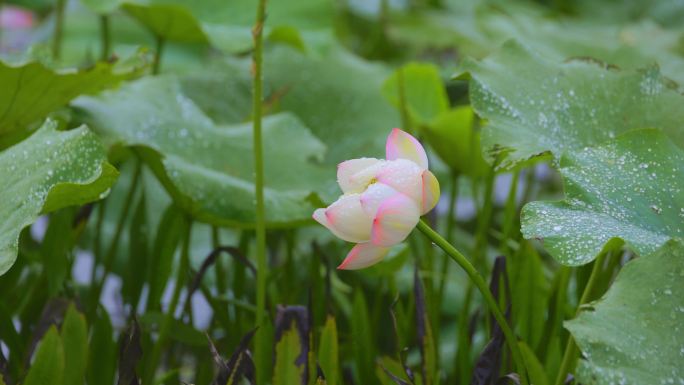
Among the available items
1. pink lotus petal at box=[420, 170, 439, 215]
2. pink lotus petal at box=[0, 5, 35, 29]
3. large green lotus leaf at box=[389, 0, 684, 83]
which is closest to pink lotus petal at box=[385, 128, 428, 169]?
pink lotus petal at box=[420, 170, 439, 215]

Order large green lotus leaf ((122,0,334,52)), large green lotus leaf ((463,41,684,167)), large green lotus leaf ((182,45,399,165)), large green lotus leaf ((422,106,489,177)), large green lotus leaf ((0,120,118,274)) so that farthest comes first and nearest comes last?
large green lotus leaf ((182,45,399,165)), large green lotus leaf ((122,0,334,52)), large green lotus leaf ((422,106,489,177)), large green lotus leaf ((463,41,684,167)), large green lotus leaf ((0,120,118,274))

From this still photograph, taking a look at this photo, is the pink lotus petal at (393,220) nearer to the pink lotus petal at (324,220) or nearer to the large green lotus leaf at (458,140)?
the pink lotus petal at (324,220)

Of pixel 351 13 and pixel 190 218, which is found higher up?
pixel 190 218

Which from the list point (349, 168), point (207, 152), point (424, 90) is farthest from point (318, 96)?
point (349, 168)

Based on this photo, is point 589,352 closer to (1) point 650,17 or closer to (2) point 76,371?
(2) point 76,371

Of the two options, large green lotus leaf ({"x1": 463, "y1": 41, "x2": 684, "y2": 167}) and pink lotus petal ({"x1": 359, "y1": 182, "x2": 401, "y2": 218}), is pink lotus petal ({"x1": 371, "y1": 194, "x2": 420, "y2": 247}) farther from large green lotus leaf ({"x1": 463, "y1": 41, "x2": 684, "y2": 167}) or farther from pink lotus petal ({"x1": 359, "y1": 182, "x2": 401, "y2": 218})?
large green lotus leaf ({"x1": 463, "y1": 41, "x2": 684, "y2": 167})

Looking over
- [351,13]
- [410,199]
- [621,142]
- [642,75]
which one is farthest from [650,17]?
[410,199]

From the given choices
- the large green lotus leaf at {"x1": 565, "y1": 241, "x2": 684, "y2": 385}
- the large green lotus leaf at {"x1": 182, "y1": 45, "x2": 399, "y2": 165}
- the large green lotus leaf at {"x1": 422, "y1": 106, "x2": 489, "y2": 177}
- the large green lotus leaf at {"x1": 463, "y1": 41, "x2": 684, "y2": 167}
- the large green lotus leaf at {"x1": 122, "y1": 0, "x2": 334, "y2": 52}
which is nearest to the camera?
the large green lotus leaf at {"x1": 565, "y1": 241, "x2": 684, "y2": 385}
